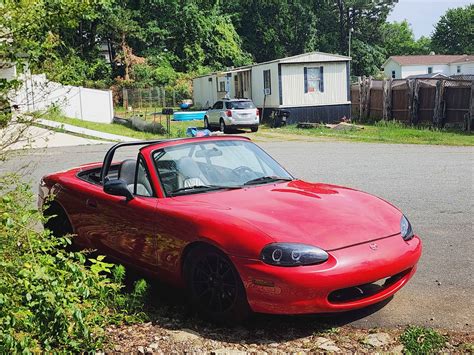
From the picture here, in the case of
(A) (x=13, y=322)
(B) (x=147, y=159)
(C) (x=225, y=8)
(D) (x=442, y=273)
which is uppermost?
(C) (x=225, y=8)

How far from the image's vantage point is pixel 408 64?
71.8 meters

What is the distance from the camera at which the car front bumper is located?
A: 3631mm

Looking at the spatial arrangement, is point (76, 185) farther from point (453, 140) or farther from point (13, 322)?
point (453, 140)

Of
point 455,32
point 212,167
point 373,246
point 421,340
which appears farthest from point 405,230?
point 455,32

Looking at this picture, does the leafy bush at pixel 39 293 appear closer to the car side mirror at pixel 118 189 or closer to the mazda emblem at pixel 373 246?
the car side mirror at pixel 118 189

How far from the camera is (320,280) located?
3625 mm

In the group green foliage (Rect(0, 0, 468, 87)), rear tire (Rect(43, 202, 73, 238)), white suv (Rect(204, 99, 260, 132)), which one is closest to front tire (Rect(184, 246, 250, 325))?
rear tire (Rect(43, 202, 73, 238))

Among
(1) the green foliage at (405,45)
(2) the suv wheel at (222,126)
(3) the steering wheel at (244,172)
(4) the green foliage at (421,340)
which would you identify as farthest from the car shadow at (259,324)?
(1) the green foliage at (405,45)

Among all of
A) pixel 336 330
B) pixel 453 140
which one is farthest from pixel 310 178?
pixel 453 140

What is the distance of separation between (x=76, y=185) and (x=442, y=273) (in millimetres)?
3729

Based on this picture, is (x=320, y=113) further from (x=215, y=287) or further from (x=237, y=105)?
(x=215, y=287)

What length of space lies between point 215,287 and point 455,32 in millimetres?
96537

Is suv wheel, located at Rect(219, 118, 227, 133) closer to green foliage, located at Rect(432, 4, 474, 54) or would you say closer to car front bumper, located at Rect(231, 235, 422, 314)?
car front bumper, located at Rect(231, 235, 422, 314)

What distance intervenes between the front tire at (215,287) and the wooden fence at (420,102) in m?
21.2
